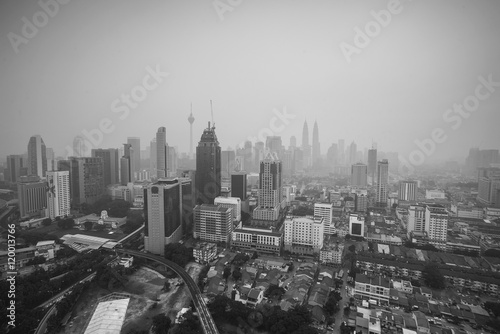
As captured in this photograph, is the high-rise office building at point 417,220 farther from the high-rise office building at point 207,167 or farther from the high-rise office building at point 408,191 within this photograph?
the high-rise office building at point 207,167

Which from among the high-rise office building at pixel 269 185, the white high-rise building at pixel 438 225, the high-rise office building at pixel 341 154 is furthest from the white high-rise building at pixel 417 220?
the high-rise office building at pixel 341 154

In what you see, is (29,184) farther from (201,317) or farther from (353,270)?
(353,270)

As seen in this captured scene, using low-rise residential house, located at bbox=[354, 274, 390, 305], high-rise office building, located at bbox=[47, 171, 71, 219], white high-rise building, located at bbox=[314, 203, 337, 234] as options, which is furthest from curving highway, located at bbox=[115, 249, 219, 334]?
white high-rise building, located at bbox=[314, 203, 337, 234]

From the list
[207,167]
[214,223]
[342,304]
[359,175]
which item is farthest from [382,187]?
[342,304]

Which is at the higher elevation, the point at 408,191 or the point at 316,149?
the point at 316,149

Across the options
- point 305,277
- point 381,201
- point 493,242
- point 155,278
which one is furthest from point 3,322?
point 381,201

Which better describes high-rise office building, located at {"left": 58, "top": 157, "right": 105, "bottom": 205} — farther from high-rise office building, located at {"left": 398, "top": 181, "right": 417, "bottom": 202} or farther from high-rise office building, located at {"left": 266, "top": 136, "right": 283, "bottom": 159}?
high-rise office building, located at {"left": 398, "top": 181, "right": 417, "bottom": 202}

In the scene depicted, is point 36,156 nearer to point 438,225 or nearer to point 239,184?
point 239,184
